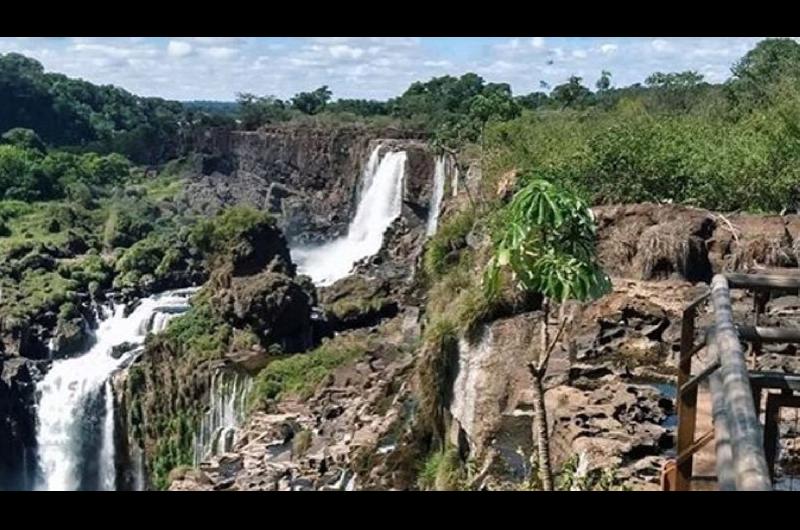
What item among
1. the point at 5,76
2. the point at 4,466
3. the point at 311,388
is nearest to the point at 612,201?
the point at 311,388

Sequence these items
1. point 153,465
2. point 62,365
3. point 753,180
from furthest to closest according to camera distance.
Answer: point 62,365, point 153,465, point 753,180

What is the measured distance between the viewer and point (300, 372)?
22906 mm

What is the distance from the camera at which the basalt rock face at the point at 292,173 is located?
3938cm

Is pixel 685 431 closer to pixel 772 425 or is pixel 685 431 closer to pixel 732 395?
pixel 772 425

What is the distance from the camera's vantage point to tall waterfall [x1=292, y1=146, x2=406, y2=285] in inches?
1348

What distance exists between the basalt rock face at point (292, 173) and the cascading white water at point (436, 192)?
4.20 meters

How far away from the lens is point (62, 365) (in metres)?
27.8

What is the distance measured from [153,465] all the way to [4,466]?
4.72 meters

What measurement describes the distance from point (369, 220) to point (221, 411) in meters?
13.4

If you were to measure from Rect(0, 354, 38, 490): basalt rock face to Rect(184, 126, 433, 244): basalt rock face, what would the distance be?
578 inches

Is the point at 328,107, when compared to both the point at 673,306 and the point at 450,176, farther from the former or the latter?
the point at 673,306

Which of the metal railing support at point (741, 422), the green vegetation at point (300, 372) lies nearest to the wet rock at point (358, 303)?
the green vegetation at point (300, 372)

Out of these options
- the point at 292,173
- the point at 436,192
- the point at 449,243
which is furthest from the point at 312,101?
the point at 449,243

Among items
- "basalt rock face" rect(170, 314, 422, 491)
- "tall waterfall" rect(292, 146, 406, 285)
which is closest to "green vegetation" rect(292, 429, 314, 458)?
"basalt rock face" rect(170, 314, 422, 491)
